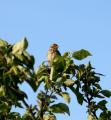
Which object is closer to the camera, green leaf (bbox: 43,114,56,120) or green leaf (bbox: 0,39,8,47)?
green leaf (bbox: 0,39,8,47)

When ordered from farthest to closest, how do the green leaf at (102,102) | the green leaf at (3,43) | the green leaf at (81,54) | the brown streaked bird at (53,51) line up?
the green leaf at (102,102) < the brown streaked bird at (53,51) < the green leaf at (81,54) < the green leaf at (3,43)

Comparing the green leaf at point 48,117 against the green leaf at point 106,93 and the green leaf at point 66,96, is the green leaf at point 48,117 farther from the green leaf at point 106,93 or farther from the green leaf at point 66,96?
the green leaf at point 106,93

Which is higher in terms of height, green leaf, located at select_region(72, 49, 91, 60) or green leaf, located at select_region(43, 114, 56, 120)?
green leaf, located at select_region(72, 49, 91, 60)

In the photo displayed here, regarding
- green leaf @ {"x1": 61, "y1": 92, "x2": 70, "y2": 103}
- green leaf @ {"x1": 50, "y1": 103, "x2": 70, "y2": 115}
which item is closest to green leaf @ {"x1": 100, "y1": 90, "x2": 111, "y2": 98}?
green leaf @ {"x1": 61, "y1": 92, "x2": 70, "y2": 103}

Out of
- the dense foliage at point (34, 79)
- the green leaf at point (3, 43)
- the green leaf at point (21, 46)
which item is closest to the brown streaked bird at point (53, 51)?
the dense foliage at point (34, 79)

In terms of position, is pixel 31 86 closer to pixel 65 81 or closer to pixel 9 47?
pixel 9 47

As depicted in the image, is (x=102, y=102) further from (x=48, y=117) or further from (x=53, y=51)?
(x=48, y=117)

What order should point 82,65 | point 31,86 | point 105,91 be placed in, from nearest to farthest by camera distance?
point 31,86
point 82,65
point 105,91

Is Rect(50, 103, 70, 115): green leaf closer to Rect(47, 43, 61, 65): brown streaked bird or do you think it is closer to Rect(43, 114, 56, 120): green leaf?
Rect(43, 114, 56, 120): green leaf

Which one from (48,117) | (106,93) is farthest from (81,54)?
(106,93)

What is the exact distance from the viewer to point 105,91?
7879 millimetres

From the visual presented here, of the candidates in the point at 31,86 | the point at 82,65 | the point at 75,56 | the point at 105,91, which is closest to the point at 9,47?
the point at 31,86

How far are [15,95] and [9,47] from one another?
55cm

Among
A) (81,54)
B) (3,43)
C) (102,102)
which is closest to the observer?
(3,43)
